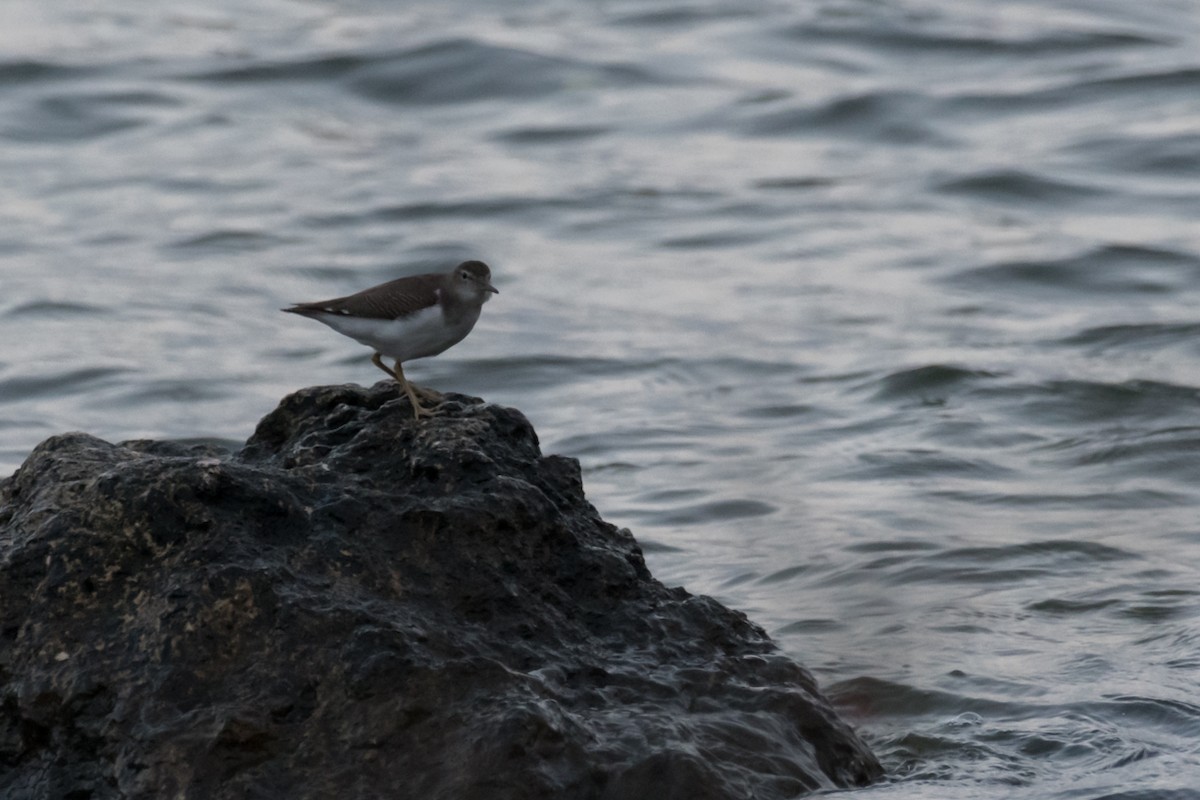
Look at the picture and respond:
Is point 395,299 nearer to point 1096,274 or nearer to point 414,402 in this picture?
point 414,402

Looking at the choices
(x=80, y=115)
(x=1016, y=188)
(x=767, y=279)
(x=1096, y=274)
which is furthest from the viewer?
(x=80, y=115)

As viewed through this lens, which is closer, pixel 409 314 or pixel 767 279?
pixel 409 314

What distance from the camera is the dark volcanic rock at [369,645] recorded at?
4094 mm

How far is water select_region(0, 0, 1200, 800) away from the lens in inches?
281

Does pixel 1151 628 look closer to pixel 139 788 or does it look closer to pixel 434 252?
pixel 139 788

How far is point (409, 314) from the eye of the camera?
5367 millimetres

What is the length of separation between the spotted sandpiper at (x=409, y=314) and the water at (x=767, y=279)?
1.97 m

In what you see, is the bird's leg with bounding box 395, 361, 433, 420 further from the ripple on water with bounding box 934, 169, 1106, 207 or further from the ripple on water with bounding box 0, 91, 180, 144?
the ripple on water with bounding box 0, 91, 180, 144

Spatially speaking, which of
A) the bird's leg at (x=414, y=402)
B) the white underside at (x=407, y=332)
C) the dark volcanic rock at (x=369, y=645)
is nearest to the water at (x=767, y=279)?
the dark volcanic rock at (x=369, y=645)

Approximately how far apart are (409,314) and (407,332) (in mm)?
57

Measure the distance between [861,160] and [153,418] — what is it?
7.83 metres

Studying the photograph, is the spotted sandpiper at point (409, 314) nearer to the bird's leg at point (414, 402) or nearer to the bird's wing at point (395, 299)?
the bird's wing at point (395, 299)

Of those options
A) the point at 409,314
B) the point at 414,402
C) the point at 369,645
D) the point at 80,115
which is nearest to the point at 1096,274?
the point at 409,314

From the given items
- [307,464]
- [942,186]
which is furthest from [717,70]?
[307,464]
